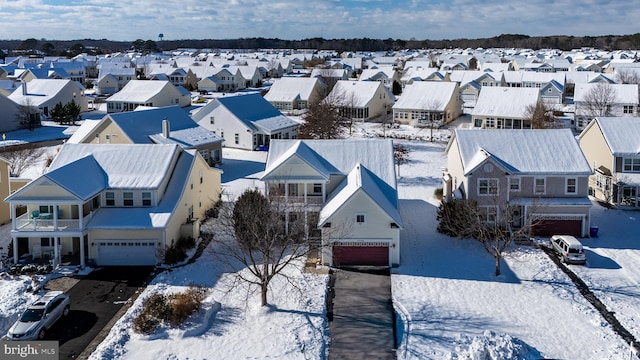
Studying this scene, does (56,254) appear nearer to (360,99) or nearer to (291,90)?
(360,99)

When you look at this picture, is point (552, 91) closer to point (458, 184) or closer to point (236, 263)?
point (458, 184)

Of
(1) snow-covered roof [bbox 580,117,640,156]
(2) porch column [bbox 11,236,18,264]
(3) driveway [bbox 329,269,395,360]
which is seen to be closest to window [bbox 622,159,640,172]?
(1) snow-covered roof [bbox 580,117,640,156]

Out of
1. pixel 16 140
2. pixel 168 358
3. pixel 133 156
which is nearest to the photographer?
pixel 168 358

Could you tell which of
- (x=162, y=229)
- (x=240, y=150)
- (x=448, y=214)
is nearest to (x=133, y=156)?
(x=162, y=229)

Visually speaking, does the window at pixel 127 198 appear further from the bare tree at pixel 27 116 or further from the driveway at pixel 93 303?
the bare tree at pixel 27 116

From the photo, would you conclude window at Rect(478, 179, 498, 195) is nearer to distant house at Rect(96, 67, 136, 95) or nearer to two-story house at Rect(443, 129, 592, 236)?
two-story house at Rect(443, 129, 592, 236)

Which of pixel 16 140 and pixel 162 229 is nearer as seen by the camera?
pixel 162 229

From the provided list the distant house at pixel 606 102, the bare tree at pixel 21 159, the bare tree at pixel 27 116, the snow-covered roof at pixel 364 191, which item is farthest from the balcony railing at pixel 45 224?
the distant house at pixel 606 102
